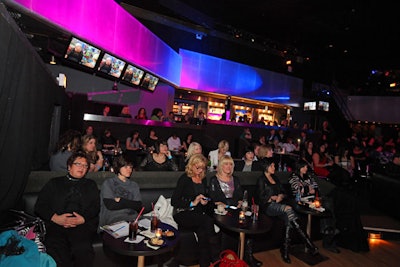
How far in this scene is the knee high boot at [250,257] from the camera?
3.71m

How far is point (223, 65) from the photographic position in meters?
12.7

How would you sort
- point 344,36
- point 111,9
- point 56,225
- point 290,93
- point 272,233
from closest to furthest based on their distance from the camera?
point 56,225
point 272,233
point 111,9
point 344,36
point 290,93

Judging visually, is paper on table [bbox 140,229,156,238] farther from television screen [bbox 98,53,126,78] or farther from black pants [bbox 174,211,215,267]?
television screen [bbox 98,53,126,78]

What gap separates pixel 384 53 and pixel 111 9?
37.7 feet

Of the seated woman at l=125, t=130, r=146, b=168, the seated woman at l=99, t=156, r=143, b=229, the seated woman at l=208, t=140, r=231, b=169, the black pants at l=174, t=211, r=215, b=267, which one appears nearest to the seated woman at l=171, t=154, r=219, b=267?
the black pants at l=174, t=211, r=215, b=267

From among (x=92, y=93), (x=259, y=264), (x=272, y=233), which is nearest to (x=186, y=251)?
(x=259, y=264)

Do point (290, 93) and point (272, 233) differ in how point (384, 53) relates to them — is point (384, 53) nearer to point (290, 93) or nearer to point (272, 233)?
point (290, 93)

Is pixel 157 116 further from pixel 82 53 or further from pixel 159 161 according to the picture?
pixel 159 161

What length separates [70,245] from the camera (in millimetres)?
2766

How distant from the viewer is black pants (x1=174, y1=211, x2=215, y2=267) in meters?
3.22

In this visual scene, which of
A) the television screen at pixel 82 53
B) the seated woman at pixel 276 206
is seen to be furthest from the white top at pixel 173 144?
the seated woman at pixel 276 206

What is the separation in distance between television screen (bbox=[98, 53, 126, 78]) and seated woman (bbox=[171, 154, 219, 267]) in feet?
12.8

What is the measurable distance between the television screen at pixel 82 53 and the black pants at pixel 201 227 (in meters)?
3.75

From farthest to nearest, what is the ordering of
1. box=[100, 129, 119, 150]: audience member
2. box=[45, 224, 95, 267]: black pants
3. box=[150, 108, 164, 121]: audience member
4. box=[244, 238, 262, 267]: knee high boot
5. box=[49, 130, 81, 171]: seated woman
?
box=[150, 108, 164, 121]: audience member
box=[100, 129, 119, 150]: audience member
box=[49, 130, 81, 171]: seated woman
box=[244, 238, 262, 267]: knee high boot
box=[45, 224, 95, 267]: black pants
